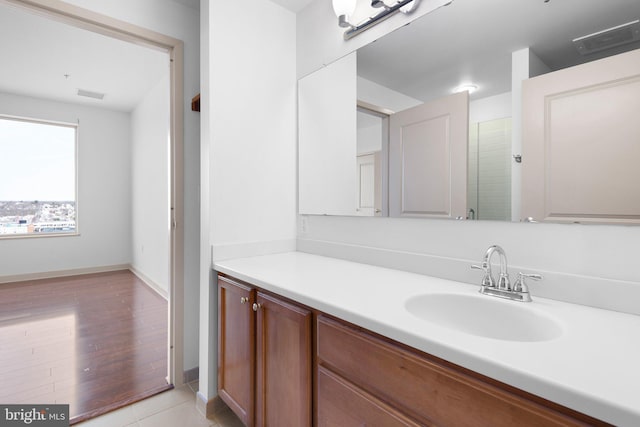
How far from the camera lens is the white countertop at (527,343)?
1.75 ft

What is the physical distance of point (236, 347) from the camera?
4.90ft

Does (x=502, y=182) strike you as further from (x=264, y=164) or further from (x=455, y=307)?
(x=264, y=164)

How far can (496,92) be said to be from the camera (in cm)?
118

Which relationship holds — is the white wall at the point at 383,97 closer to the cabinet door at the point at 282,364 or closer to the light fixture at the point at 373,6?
the light fixture at the point at 373,6

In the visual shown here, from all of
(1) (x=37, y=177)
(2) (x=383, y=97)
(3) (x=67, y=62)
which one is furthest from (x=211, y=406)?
(1) (x=37, y=177)

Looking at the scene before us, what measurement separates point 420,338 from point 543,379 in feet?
0.81

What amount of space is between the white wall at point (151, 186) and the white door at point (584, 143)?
361 cm

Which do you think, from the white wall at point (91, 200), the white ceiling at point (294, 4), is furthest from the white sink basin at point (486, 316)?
the white wall at point (91, 200)

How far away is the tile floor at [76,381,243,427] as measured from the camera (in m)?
1.64

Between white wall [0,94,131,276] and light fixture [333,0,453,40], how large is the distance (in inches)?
202

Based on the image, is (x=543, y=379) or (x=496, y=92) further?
(x=496, y=92)

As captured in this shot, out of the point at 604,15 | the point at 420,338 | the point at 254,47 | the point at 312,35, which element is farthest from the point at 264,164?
the point at 604,15

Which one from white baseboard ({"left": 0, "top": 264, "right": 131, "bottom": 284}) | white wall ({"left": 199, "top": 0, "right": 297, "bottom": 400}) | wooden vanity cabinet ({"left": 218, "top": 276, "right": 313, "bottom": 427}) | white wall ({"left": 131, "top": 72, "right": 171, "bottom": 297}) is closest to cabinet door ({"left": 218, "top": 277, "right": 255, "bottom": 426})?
wooden vanity cabinet ({"left": 218, "top": 276, "right": 313, "bottom": 427})

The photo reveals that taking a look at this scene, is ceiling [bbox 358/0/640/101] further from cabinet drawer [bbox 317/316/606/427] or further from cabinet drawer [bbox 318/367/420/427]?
cabinet drawer [bbox 318/367/420/427]
